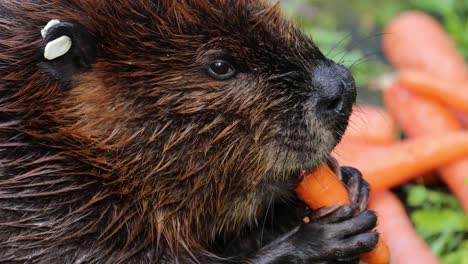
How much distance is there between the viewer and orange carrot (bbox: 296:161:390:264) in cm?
309

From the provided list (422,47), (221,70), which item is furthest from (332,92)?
(422,47)

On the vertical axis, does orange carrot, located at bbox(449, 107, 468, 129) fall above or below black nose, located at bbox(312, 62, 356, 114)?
above

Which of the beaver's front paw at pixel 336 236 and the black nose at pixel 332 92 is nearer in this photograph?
the black nose at pixel 332 92

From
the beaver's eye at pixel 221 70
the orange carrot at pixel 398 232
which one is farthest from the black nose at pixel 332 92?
the orange carrot at pixel 398 232

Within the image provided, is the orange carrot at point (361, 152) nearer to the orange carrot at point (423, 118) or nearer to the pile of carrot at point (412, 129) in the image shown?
the pile of carrot at point (412, 129)

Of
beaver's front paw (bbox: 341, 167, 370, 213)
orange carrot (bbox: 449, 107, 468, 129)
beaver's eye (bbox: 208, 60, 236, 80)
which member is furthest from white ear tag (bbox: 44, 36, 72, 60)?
orange carrot (bbox: 449, 107, 468, 129)

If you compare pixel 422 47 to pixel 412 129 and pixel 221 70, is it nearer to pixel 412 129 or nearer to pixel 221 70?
pixel 412 129

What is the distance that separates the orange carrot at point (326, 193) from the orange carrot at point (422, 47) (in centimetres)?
200

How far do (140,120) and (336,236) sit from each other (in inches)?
31.8

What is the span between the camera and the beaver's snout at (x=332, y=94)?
9.00 feet

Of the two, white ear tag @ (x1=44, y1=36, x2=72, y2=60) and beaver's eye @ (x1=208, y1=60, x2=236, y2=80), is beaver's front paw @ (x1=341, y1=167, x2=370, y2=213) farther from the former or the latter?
white ear tag @ (x1=44, y1=36, x2=72, y2=60)

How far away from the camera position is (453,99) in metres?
4.51

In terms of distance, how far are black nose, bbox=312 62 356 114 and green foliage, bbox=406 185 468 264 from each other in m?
1.38

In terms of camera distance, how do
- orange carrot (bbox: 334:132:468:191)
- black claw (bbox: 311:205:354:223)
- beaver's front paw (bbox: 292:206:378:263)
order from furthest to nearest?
1. orange carrot (bbox: 334:132:468:191)
2. black claw (bbox: 311:205:354:223)
3. beaver's front paw (bbox: 292:206:378:263)
